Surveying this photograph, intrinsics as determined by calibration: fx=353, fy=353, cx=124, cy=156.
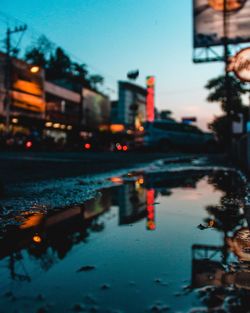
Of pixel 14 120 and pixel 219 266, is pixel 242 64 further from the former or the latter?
pixel 14 120

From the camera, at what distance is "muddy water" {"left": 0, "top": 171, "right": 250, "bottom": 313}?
1.54 meters

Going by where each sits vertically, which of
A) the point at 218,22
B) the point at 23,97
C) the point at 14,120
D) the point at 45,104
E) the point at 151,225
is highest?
the point at 218,22

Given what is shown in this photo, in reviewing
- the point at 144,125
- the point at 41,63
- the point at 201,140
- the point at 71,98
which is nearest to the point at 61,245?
the point at 144,125

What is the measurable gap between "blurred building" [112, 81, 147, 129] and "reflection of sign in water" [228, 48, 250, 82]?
52712 millimetres

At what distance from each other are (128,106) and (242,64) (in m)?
57.0

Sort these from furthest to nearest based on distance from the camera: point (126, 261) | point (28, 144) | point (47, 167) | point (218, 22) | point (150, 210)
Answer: point (28, 144), point (218, 22), point (47, 167), point (150, 210), point (126, 261)

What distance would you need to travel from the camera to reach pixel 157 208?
4.09m

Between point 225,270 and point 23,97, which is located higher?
point 23,97

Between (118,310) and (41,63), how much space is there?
5087 centimetres

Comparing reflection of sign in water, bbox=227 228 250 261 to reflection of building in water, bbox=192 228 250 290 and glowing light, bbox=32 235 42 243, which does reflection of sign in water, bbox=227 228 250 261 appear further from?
glowing light, bbox=32 235 42 243

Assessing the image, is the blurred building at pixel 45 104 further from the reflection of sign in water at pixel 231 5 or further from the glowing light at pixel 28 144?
the reflection of sign in water at pixel 231 5

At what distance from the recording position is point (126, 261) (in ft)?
6.98

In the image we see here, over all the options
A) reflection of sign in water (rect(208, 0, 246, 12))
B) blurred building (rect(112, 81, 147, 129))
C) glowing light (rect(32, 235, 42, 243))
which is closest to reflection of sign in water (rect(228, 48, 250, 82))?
glowing light (rect(32, 235, 42, 243))

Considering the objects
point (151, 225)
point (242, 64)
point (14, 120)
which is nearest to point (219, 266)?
point (151, 225)
